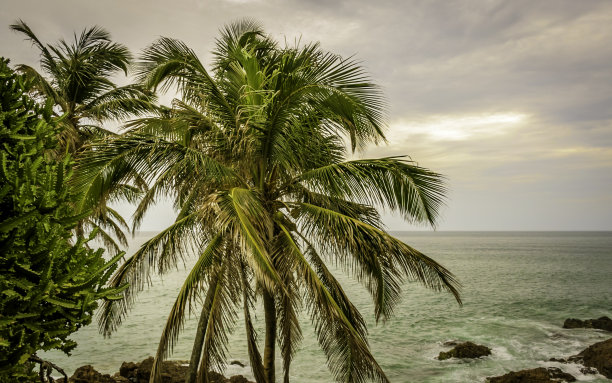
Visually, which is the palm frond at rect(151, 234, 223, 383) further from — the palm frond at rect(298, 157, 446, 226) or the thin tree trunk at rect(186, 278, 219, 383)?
the palm frond at rect(298, 157, 446, 226)

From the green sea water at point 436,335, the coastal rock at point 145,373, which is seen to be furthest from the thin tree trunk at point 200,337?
the coastal rock at point 145,373

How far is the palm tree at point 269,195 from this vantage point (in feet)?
17.9

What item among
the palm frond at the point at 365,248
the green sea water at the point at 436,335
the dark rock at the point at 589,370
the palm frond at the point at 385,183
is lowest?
the green sea water at the point at 436,335

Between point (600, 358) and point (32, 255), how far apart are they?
18.4m

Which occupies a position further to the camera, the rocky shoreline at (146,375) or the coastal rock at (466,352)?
the coastal rock at (466,352)

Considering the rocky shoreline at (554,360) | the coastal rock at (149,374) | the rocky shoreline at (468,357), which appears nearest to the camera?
→ the rocky shoreline at (468,357)

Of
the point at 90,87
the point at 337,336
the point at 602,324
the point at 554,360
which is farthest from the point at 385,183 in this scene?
the point at 602,324

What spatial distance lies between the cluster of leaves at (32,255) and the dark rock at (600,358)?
17260 millimetres

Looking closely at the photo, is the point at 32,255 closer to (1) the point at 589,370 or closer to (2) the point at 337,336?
(2) the point at 337,336

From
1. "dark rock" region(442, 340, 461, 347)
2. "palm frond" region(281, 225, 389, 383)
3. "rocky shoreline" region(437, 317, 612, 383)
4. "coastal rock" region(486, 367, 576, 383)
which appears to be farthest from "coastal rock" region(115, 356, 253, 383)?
"dark rock" region(442, 340, 461, 347)

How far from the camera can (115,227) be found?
1476 centimetres

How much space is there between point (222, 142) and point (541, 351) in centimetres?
1881

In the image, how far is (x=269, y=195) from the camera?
6438 mm

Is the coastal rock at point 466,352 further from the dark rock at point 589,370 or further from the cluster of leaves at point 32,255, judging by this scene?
the cluster of leaves at point 32,255
